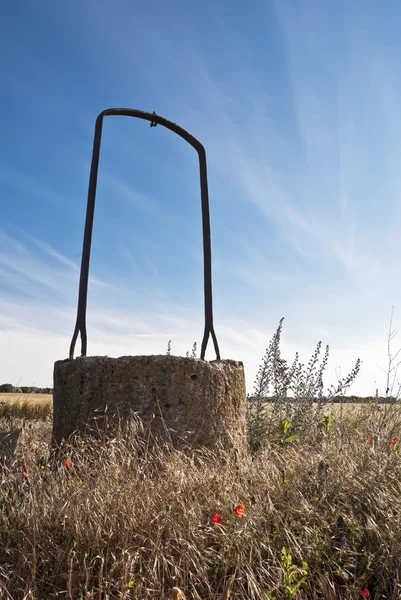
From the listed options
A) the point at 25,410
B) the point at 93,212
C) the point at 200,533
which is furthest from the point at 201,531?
the point at 25,410

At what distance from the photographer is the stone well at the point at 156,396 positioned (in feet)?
11.1

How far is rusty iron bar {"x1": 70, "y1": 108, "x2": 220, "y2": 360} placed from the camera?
3654mm

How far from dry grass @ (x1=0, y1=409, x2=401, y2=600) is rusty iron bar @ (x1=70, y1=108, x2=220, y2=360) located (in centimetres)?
90

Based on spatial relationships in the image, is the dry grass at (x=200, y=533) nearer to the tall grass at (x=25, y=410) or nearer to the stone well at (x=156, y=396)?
the stone well at (x=156, y=396)

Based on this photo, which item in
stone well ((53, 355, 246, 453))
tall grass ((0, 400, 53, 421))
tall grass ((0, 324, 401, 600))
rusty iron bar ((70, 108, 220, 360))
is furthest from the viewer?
tall grass ((0, 400, 53, 421))

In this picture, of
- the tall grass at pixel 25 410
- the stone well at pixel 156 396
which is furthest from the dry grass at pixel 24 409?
the stone well at pixel 156 396

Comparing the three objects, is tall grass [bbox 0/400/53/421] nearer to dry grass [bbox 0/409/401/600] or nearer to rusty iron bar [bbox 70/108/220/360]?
rusty iron bar [bbox 70/108/220/360]

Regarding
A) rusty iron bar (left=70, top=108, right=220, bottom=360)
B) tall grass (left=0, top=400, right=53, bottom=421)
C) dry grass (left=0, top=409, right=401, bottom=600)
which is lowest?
dry grass (left=0, top=409, right=401, bottom=600)

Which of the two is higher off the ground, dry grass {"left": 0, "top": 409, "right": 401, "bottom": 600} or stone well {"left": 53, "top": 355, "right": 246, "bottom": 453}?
stone well {"left": 53, "top": 355, "right": 246, "bottom": 453}

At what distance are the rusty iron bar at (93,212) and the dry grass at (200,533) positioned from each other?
2.96 feet

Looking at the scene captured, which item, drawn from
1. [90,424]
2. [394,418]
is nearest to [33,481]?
[90,424]

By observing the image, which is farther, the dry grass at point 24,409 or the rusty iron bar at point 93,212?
the dry grass at point 24,409

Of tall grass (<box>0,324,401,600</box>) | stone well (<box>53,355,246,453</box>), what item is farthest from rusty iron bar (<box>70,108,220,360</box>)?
tall grass (<box>0,324,401,600</box>)

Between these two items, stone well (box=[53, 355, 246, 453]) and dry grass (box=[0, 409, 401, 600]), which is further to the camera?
stone well (box=[53, 355, 246, 453])
